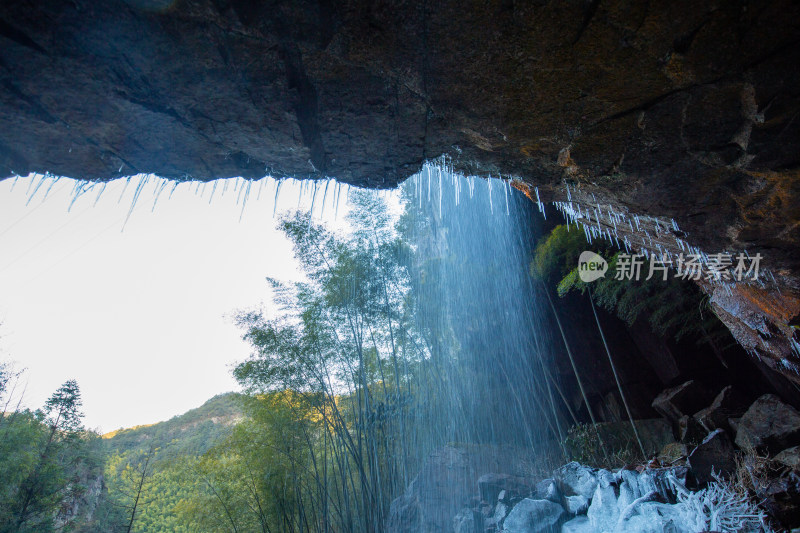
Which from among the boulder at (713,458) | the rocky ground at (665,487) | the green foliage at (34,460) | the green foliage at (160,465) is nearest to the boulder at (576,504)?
the rocky ground at (665,487)

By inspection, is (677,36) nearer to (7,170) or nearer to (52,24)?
(52,24)

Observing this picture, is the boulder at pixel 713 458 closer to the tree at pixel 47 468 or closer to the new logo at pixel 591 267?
the new logo at pixel 591 267

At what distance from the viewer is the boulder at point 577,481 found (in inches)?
221

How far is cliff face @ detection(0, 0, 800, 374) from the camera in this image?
196 centimetres

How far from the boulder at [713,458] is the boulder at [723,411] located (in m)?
1.28

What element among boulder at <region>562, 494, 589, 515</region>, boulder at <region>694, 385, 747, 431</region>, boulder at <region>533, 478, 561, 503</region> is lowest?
boulder at <region>562, 494, 589, 515</region>

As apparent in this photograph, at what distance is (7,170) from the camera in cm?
275

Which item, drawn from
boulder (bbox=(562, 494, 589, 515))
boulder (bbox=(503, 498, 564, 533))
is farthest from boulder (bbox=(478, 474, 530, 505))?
boulder (bbox=(562, 494, 589, 515))

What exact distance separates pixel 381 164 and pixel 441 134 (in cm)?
60

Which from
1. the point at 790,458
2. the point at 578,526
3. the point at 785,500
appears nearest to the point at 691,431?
the point at 790,458

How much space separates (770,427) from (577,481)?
107 inches

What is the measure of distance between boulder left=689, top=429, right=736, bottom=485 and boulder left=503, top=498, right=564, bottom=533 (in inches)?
78.5

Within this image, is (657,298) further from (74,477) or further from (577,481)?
(74,477)

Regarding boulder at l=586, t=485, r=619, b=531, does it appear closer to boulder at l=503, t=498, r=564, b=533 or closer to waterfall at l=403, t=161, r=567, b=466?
boulder at l=503, t=498, r=564, b=533
